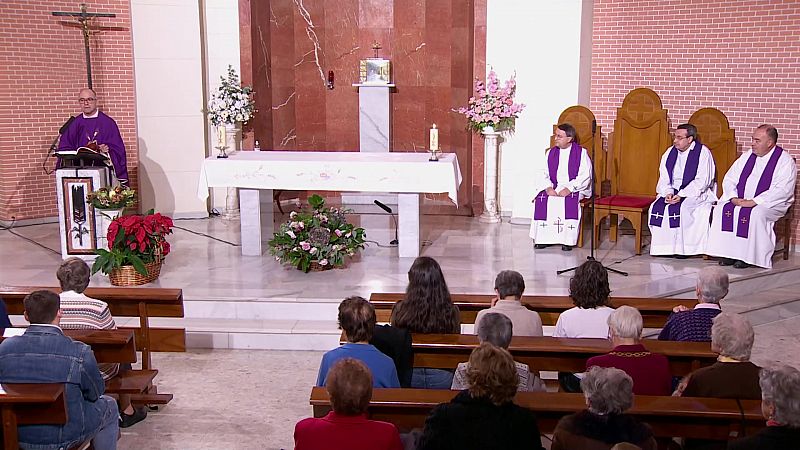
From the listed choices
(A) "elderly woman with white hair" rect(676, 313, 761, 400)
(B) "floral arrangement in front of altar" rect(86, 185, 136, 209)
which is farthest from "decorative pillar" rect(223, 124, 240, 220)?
(A) "elderly woman with white hair" rect(676, 313, 761, 400)

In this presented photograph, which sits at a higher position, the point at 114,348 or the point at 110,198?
the point at 110,198

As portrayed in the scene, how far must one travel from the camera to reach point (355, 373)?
358cm

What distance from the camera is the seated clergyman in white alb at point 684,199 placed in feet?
30.8

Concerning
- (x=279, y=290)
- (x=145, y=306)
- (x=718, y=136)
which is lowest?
(x=279, y=290)

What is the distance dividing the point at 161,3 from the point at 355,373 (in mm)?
8682

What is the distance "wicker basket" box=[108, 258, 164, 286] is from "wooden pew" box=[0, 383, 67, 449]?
3.85 meters

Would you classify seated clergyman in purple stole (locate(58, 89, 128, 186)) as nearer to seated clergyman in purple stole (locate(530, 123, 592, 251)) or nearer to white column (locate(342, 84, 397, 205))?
white column (locate(342, 84, 397, 205))

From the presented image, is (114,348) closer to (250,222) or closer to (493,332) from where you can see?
(493,332)

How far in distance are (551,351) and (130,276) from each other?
15.0ft

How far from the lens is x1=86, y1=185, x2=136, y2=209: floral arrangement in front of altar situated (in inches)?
339

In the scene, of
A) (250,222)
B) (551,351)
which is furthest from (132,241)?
(551,351)

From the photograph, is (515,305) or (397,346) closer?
(397,346)

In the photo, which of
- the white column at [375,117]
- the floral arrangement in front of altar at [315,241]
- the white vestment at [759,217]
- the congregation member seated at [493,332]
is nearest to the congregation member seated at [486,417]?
the congregation member seated at [493,332]

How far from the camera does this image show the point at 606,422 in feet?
11.9
